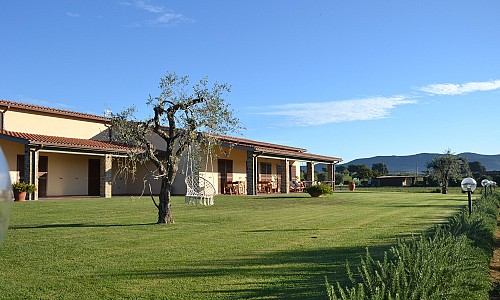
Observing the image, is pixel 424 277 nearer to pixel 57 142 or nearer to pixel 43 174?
pixel 57 142

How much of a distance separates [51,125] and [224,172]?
9.31 m

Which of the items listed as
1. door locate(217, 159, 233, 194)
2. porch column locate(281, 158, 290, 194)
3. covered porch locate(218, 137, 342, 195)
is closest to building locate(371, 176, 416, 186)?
covered porch locate(218, 137, 342, 195)

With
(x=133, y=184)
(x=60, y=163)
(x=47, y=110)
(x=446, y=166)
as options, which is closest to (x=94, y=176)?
(x=60, y=163)

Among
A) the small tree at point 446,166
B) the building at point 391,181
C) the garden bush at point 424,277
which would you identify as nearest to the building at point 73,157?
the garden bush at point 424,277

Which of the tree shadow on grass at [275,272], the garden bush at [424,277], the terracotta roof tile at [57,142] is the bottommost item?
the tree shadow on grass at [275,272]

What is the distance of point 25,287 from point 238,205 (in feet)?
42.0

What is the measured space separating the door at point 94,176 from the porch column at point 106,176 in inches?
71.1

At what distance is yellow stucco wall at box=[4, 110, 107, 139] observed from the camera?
22062 mm

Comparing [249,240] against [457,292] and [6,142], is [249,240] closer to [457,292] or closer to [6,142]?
[457,292]

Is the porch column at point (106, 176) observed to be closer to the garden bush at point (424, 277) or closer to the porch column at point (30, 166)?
the porch column at point (30, 166)

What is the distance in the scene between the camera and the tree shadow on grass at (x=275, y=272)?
5.20 meters

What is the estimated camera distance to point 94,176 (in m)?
25.2

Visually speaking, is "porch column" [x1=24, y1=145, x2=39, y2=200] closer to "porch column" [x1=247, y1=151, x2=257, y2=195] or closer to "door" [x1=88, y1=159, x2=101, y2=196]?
"door" [x1=88, y1=159, x2=101, y2=196]

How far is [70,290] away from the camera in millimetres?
5211
